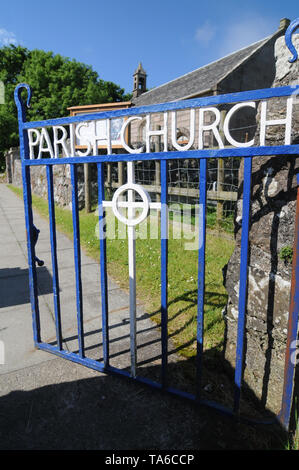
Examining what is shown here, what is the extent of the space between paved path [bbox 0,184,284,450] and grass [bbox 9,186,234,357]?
0.98 feet

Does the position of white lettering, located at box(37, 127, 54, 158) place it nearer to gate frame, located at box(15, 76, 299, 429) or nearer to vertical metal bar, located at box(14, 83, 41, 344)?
gate frame, located at box(15, 76, 299, 429)

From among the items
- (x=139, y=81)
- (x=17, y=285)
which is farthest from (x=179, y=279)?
(x=139, y=81)

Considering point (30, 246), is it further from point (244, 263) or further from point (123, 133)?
point (244, 263)

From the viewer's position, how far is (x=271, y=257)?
6.70 feet

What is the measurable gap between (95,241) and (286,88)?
227 inches

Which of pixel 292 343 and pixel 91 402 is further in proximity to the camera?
pixel 91 402

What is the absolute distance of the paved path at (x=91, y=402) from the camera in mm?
1952

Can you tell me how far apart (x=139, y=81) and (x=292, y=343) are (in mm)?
31117

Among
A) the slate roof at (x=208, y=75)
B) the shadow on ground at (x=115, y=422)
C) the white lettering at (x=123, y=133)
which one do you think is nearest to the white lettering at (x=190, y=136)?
the white lettering at (x=123, y=133)

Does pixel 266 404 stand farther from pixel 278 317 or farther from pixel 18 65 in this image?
pixel 18 65

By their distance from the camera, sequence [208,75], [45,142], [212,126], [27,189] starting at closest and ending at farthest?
[212,126]
[45,142]
[27,189]
[208,75]

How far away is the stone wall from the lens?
6.31 ft

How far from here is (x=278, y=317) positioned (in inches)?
79.9

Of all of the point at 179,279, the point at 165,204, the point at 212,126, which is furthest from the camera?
the point at 179,279
